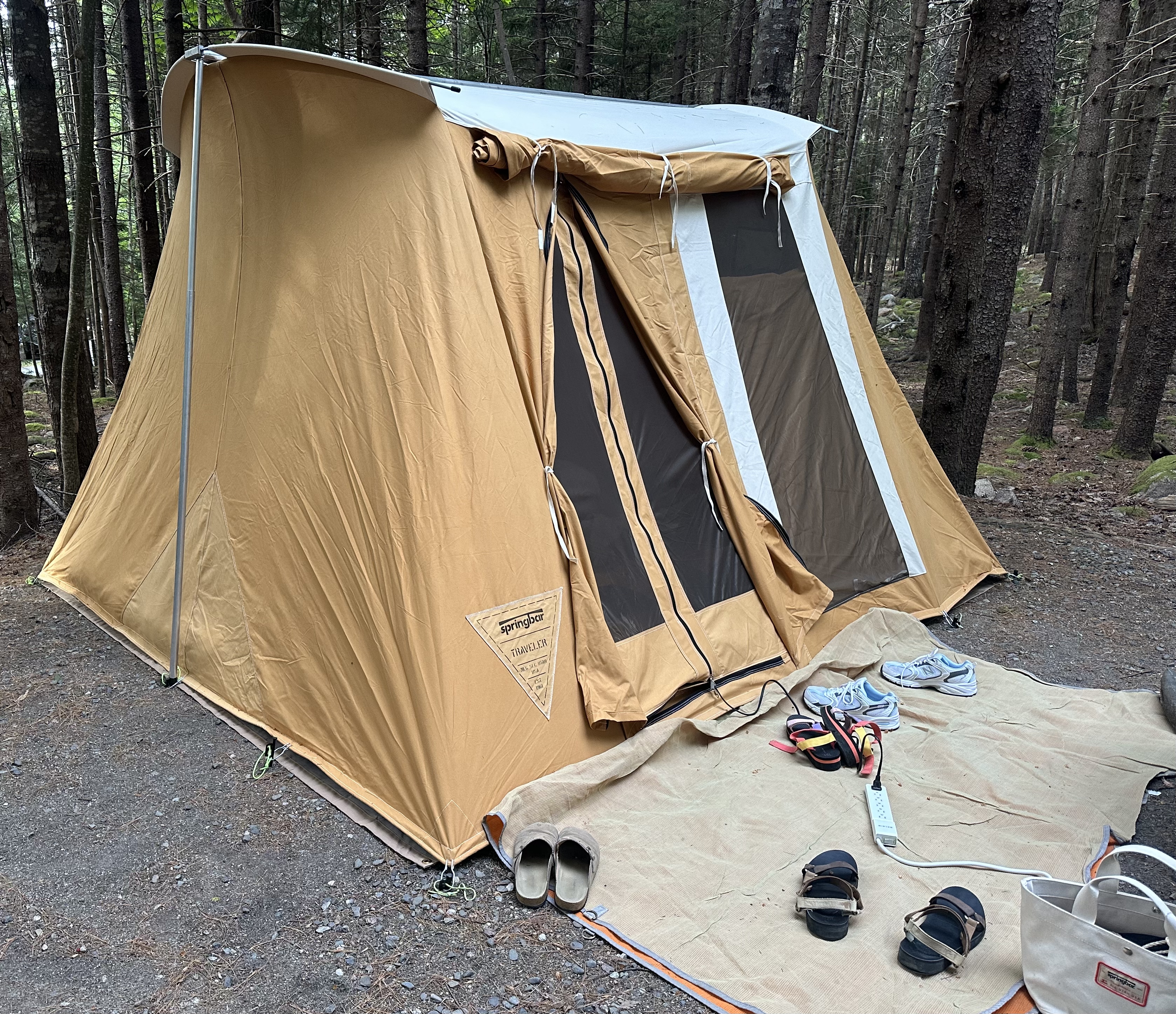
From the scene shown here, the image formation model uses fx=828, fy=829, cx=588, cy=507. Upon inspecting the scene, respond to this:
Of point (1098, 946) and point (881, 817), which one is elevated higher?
point (1098, 946)

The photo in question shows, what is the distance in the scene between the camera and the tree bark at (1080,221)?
810 centimetres

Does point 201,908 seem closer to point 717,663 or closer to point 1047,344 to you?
point 717,663

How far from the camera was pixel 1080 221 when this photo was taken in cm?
842

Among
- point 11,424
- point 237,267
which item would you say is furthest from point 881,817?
point 11,424

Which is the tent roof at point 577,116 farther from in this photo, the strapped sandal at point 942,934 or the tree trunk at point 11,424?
the strapped sandal at point 942,934

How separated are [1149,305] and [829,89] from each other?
13937 millimetres

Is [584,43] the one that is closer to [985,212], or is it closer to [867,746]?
[985,212]

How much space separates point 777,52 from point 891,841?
5614 mm

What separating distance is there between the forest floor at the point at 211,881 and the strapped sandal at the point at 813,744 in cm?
103

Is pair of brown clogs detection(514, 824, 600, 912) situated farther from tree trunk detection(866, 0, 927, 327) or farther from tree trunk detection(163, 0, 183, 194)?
tree trunk detection(866, 0, 927, 327)

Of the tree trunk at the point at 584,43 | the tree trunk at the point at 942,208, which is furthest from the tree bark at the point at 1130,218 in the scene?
the tree trunk at the point at 584,43

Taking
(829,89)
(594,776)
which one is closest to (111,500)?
(594,776)

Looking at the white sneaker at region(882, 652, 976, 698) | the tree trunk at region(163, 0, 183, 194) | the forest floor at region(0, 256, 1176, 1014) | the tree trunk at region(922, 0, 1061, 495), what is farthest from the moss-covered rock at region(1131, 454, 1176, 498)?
the tree trunk at region(163, 0, 183, 194)

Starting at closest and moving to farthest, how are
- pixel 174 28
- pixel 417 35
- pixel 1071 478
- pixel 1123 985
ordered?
1. pixel 1123 985
2. pixel 174 28
3. pixel 417 35
4. pixel 1071 478
